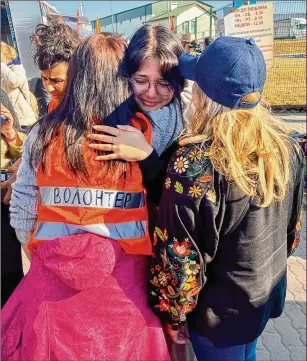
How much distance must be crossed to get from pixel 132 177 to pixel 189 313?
585mm

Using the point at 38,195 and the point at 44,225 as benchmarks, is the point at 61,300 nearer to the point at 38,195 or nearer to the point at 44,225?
the point at 44,225

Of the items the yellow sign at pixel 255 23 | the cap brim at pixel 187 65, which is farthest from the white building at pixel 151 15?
the cap brim at pixel 187 65

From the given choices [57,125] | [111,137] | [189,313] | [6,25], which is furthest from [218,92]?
[6,25]

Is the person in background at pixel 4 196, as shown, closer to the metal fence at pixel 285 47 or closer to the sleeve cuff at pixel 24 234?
the sleeve cuff at pixel 24 234

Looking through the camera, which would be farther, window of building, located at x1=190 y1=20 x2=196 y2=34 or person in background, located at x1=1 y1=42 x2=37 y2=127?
window of building, located at x1=190 y1=20 x2=196 y2=34

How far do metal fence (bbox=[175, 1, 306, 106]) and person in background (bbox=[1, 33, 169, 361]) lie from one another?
7.86 m

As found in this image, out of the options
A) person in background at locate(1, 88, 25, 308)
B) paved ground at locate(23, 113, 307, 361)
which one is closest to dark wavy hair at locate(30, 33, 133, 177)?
person in background at locate(1, 88, 25, 308)

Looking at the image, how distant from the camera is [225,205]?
1.13 metres

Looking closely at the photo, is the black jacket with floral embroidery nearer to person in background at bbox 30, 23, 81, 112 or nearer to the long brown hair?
the long brown hair

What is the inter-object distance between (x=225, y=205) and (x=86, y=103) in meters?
0.54

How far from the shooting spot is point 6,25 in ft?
16.9

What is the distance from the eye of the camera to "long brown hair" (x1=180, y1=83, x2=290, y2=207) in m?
1.09

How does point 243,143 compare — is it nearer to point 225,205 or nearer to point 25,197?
point 225,205

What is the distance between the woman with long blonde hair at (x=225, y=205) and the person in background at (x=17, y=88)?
2570 mm
